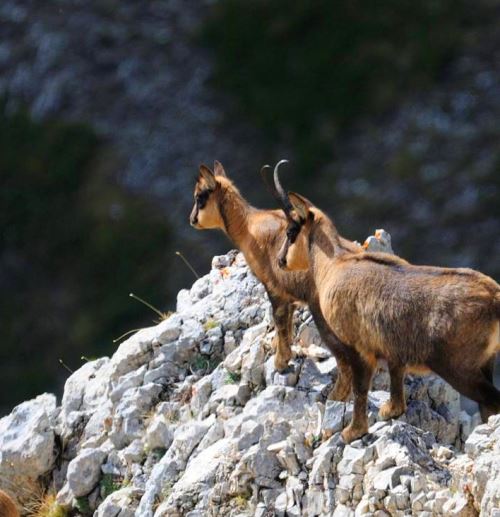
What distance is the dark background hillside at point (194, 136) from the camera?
40594 mm

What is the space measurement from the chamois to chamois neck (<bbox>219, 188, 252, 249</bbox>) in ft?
6.80

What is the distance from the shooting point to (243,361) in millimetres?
19109

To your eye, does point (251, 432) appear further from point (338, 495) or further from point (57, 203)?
point (57, 203)

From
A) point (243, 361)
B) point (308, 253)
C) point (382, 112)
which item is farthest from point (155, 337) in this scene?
point (382, 112)

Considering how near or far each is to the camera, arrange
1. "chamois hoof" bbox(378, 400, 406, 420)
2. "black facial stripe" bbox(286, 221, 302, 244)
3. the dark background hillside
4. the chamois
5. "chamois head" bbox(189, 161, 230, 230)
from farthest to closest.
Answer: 1. the dark background hillside
2. "chamois head" bbox(189, 161, 230, 230)
3. "black facial stripe" bbox(286, 221, 302, 244)
4. "chamois hoof" bbox(378, 400, 406, 420)
5. the chamois

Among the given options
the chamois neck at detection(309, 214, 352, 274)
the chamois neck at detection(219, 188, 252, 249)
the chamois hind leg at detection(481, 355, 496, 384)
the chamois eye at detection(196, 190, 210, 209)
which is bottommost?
the chamois hind leg at detection(481, 355, 496, 384)

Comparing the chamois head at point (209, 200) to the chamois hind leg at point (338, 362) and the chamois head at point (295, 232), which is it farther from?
the chamois hind leg at point (338, 362)

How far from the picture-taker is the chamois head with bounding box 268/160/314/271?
1816 centimetres

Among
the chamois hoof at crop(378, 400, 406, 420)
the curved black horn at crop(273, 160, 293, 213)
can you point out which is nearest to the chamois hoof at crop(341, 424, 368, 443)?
the chamois hoof at crop(378, 400, 406, 420)

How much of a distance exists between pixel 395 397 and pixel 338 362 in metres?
0.90

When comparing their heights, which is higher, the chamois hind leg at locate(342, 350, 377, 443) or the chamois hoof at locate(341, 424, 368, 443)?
the chamois hind leg at locate(342, 350, 377, 443)

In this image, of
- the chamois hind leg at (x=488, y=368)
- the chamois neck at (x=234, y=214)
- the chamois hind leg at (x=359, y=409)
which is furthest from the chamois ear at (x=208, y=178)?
the chamois hind leg at (x=488, y=368)

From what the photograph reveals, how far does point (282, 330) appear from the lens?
18453 millimetres

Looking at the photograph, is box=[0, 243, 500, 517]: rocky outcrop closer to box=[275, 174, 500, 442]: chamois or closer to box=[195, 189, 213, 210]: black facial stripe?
box=[275, 174, 500, 442]: chamois
